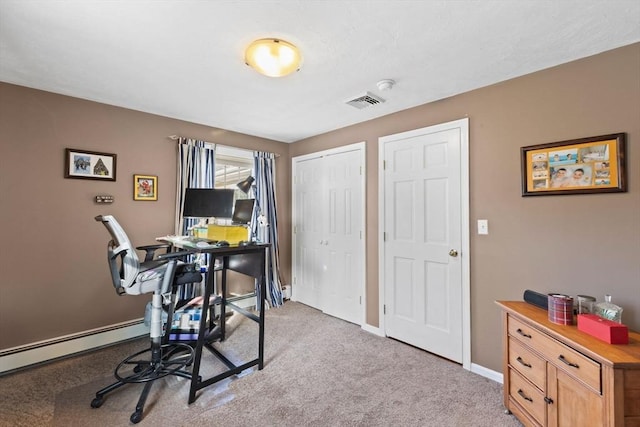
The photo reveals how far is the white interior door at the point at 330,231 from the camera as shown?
338 centimetres

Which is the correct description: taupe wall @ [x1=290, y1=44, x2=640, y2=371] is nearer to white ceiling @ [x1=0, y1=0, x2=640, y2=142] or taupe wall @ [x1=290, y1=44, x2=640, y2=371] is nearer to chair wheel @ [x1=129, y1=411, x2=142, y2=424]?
white ceiling @ [x1=0, y1=0, x2=640, y2=142]

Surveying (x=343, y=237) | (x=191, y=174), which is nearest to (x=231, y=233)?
(x=191, y=174)

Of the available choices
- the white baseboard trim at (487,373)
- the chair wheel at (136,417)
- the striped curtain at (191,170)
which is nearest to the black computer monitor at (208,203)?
the striped curtain at (191,170)

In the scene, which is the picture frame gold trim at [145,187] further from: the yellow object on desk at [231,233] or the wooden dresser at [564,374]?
the wooden dresser at [564,374]

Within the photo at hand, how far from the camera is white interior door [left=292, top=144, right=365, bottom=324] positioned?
11.1 ft

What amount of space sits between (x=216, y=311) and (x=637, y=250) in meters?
3.68

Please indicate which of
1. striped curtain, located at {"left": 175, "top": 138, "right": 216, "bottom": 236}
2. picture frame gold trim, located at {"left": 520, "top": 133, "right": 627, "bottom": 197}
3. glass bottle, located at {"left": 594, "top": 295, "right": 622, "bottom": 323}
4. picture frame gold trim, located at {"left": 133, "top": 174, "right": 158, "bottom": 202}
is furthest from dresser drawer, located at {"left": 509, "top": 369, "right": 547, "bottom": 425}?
picture frame gold trim, located at {"left": 133, "top": 174, "right": 158, "bottom": 202}

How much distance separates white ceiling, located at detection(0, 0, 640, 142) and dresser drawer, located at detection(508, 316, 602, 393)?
1.81 m

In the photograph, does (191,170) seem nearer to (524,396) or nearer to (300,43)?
(300,43)

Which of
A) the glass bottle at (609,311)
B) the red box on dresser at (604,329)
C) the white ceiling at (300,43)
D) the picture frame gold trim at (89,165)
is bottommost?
the red box on dresser at (604,329)

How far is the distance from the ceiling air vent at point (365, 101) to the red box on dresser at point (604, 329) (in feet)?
7.22

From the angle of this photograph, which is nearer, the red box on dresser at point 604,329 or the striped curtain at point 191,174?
the red box on dresser at point 604,329

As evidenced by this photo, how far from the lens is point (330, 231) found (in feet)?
12.1

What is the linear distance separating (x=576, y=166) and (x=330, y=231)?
2.50 m
